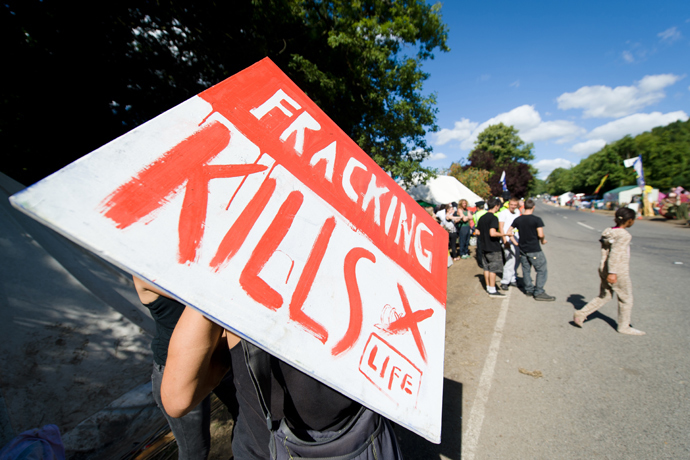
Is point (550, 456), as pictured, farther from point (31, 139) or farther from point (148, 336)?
point (31, 139)

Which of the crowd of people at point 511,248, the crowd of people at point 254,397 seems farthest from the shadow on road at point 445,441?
the crowd of people at point 511,248

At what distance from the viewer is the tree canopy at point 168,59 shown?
4.34m

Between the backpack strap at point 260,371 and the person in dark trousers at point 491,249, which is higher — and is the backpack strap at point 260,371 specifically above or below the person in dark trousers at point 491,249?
above

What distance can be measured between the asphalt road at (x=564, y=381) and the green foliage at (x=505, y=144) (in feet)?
140

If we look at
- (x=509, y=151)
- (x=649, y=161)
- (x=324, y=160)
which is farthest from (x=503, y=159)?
(x=324, y=160)

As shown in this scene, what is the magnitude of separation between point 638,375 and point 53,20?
8.63 metres

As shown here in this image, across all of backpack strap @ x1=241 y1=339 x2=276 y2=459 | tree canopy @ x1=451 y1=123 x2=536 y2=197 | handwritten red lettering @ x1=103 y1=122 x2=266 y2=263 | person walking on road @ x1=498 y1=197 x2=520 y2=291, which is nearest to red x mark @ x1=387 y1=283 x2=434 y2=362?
backpack strap @ x1=241 y1=339 x2=276 y2=459

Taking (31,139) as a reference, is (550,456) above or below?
below

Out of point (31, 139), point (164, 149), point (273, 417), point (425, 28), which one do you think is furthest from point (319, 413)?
point (425, 28)

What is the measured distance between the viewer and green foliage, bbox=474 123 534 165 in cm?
4284

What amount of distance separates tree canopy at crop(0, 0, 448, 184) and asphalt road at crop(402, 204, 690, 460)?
6.26 meters

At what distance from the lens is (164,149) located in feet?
2.62

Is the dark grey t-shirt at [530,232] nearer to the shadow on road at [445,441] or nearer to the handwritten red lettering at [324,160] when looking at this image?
the shadow on road at [445,441]

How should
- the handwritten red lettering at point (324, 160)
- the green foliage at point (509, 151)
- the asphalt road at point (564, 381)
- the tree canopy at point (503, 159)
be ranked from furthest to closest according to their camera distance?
the green foliage at point (509, 151)
the tree canopy at point (503, 159)
the asphalt road at point (564, 381)
the handwritten red lettering at point (324, 160)
